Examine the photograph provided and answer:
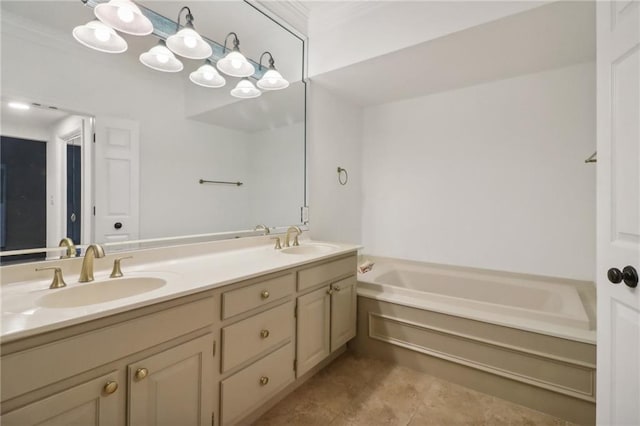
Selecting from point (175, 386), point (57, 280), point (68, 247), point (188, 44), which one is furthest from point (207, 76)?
point (175, 386)

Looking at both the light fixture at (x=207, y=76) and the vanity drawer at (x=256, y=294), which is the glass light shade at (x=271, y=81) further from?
the vanity drawer at (x=256, y=294)

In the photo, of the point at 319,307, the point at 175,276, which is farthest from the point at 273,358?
the point at 175,276

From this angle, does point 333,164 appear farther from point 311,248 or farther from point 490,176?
point 490,176

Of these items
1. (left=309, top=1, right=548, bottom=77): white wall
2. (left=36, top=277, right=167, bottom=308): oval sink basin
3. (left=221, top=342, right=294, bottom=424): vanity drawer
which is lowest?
(left=221, top=342, right=294, bottom=424): vanity drawer

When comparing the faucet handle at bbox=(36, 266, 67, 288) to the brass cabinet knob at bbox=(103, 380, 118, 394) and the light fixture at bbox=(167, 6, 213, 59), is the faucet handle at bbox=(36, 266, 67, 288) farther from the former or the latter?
the light fixture at bbox=(167, 6, 213, 59)

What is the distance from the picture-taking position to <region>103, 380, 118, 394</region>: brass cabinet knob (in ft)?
2.92

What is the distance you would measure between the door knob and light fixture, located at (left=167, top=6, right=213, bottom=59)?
218 centimetres

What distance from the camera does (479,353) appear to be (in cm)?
179

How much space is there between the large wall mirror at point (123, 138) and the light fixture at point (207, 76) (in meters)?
0.03

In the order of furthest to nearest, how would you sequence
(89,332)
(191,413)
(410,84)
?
(410,84) → (191,413) → (89,332)

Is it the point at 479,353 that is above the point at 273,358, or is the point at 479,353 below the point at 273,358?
below

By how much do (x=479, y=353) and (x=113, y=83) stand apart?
258cm

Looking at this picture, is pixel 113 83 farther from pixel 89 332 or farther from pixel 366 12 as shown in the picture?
pixel 366 12

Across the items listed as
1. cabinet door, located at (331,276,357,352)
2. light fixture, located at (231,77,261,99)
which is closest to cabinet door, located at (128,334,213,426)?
cabinet door, located at (331,276,357,352)
